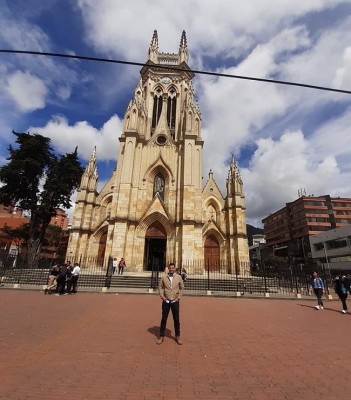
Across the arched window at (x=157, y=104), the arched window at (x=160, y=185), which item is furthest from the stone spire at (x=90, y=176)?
the arched window at (x=157, y=104)

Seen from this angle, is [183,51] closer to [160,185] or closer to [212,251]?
[160,185]

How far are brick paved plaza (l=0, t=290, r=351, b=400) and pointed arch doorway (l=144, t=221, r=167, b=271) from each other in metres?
17.0

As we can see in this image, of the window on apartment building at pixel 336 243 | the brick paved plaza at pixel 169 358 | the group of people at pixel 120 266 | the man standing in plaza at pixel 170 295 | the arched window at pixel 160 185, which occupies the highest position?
the arched window at pixel 160 185

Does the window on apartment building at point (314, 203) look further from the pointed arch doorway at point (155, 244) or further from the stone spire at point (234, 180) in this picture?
the pointed arch doorway at point (155, 244)

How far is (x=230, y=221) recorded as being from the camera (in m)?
29.3

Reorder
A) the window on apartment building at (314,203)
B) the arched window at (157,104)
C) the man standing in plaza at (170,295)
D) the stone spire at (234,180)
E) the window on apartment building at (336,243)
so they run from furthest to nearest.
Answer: the window on apartment building at (314,203)
the window on apartment building at (336,243)
the arched window at (157,104)
the stone spire at (234,180)
the man standing in plaza at (170,295)

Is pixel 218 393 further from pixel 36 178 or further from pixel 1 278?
pixel 36 178

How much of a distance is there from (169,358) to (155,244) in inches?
885

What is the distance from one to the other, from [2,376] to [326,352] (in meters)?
5.70

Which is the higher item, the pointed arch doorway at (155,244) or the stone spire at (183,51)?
the stone spire at (183,51)

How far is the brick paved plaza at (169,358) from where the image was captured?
10.8ft

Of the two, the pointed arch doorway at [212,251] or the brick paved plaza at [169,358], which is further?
the pointed arch doorway at [212,251]

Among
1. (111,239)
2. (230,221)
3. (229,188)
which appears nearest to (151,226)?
(111,239)

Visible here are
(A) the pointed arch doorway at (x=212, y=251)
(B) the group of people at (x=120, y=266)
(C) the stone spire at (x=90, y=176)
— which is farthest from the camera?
(C) the stone spire at (x=90, y=176)
